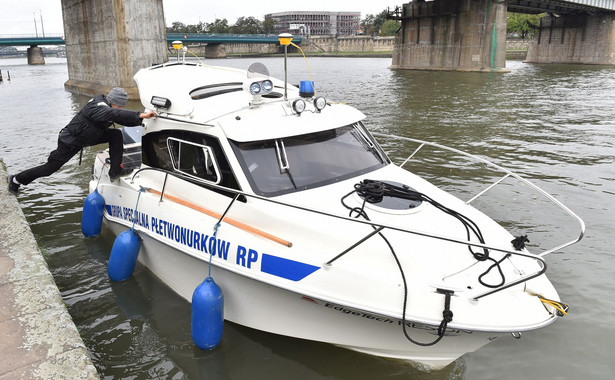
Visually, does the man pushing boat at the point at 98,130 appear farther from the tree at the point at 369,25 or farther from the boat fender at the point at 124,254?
the tree at the point at 369,25

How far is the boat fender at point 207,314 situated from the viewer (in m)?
4.69

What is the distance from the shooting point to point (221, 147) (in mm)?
5211

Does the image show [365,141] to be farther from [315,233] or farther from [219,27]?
[219,27]

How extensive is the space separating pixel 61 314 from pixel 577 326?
572 centimetres

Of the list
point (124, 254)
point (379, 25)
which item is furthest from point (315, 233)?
point (379, 25)

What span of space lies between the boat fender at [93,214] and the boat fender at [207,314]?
3487 mm

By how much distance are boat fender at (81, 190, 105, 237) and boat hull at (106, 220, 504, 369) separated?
2950 millimetres

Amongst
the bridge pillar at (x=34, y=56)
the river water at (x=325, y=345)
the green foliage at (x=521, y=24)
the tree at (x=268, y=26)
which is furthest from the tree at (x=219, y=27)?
the river water at (x=325, y=345)

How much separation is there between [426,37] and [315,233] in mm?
51297

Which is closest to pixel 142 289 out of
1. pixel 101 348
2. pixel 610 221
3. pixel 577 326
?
pixel 101 348

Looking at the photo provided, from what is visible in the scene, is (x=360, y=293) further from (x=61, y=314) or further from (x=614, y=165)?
(x=614, y=165)

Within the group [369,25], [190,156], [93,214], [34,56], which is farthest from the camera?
[369,25]

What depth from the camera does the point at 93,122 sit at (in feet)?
23.1

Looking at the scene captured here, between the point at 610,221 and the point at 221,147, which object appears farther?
the point at 610,221
